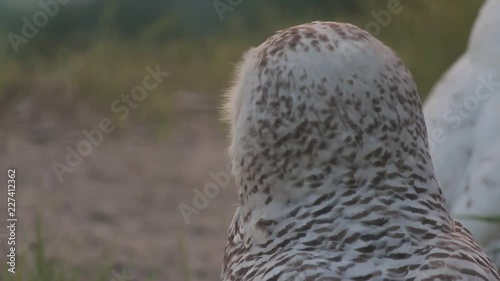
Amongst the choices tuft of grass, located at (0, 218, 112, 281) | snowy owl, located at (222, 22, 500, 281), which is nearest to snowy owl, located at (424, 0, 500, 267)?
tuft of grass, located at (0, 218, 112, 281)

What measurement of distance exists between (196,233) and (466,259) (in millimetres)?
2587

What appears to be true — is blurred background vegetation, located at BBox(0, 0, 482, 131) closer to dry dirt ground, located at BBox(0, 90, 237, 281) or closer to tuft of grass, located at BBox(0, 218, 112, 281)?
dry dirt ground, located at BBox(0, 90, 237, 281)

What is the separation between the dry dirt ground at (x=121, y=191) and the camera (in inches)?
140

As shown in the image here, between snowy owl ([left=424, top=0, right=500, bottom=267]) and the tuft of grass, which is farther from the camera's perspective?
snowy owl ([left=424, top=0, right=500, bottom=267])

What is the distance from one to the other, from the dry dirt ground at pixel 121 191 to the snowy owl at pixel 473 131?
88 cm

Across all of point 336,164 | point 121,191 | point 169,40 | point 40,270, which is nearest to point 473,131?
point 40,270

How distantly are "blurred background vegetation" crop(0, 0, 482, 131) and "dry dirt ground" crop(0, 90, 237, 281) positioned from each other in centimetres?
21

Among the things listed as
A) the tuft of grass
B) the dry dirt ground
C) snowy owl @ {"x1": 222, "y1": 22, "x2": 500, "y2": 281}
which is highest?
snowy owl @ {"x1": 222, "y1": 22, "x2": 500, "y2": 281}

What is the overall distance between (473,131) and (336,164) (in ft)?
4.67

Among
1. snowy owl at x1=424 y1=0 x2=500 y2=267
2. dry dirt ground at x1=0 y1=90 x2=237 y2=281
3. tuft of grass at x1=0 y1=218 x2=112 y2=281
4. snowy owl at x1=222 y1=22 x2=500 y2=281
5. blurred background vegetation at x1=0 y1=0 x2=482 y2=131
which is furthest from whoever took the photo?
blurred background vegetation at x1=0 y1=0 x2=482 y2=131

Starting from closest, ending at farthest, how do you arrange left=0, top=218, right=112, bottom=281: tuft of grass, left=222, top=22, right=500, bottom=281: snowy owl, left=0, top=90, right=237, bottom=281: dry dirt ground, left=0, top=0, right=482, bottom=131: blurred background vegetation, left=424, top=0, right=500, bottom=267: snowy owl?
1. left=222, top=22, right=500, bottom=281: snowy owl
2. left=0, top=218, right=112, bottom=281: tuft of grass
3. left=424, top=0, right=500, bottom=267: snowy owl
4. left=0, top=90, right=237, bottom=281: dry dirt ground
5. left=0, top=0, right=482, bottom=131: blurred background vegetation

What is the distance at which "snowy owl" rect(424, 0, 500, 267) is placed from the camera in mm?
2678

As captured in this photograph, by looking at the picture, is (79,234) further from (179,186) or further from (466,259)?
(466,259)

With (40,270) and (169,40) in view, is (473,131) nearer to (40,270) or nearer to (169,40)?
(40,270)
